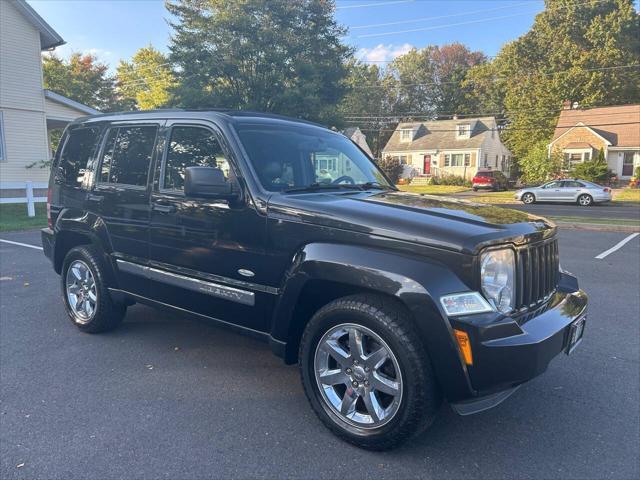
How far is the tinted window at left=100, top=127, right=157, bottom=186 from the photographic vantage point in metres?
4.15

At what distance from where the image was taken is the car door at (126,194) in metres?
4.11

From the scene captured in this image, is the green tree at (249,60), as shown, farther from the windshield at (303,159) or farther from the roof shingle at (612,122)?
the roof shingle at (612,122)

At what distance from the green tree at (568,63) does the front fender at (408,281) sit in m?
49.9

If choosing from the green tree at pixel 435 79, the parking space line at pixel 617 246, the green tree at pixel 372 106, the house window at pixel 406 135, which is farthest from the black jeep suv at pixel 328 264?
the green tree at pixel 435 79

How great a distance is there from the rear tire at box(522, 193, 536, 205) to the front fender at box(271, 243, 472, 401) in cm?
2567

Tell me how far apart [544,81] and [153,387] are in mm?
51311

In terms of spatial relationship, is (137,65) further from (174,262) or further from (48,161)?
(174,262)

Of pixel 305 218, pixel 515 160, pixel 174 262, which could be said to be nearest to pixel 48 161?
pixel 174 262

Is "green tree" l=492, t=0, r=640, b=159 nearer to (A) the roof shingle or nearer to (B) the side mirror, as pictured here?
(A) the roof shingle

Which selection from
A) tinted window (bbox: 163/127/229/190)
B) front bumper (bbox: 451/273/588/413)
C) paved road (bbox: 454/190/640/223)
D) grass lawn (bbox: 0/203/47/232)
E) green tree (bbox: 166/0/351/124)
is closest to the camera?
front bumper (bbox: 451/273/588/413)

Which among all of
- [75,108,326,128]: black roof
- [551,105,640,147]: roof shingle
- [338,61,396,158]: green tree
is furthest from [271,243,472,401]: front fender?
[338,61,396,158]: green tree

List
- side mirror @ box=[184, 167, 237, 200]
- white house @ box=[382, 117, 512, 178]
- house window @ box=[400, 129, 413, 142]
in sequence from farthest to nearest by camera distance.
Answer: house window @ box=[400, 129, 413, 142]
white house @ box=[382, 117, 512, 178]
side mirror @ box=[184, 167, 237, 200]

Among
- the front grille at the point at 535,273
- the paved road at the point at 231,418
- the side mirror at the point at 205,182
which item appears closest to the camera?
the paved road at the point at 231,418

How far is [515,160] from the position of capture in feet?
177
